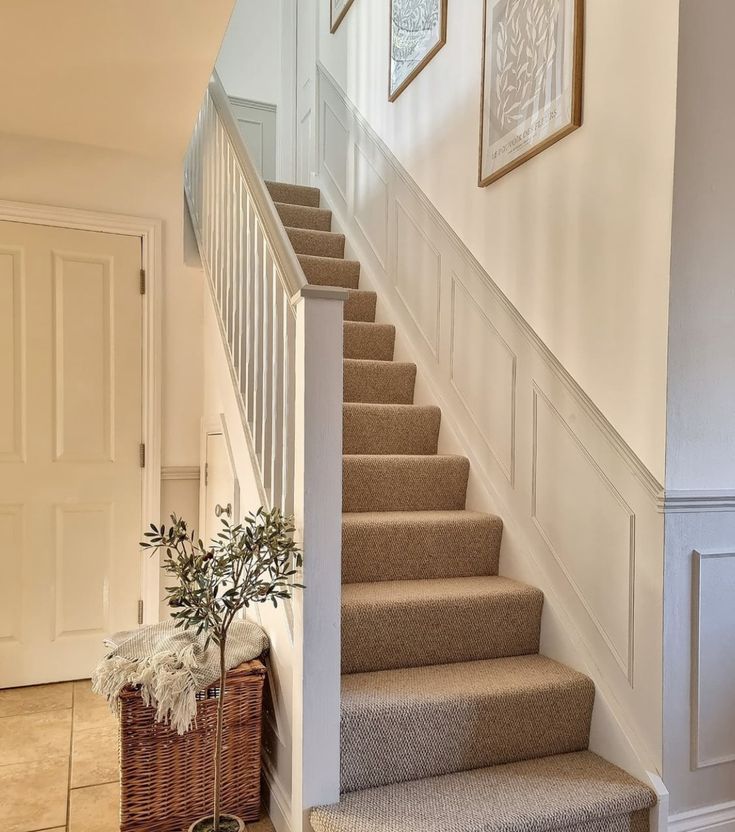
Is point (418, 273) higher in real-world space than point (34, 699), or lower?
higher

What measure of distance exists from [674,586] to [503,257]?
1.29 meters

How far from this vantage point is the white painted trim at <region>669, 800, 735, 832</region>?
171 cm

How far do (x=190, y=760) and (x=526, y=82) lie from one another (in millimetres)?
2356

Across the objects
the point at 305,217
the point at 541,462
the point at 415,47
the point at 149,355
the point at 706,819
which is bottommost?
the point at 706,819

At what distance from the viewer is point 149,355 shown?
317 cm

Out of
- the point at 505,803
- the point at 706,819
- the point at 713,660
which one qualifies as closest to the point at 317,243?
the point at 713,660

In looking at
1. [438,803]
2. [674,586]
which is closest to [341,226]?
[674,586]

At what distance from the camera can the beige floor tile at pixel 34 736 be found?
89.5 inches

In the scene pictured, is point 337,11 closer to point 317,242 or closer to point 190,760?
point 317,242

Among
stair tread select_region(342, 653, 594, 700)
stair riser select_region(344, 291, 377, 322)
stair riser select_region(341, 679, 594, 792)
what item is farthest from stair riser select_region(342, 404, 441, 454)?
stair riser select_region(341, 679, 594, 792)

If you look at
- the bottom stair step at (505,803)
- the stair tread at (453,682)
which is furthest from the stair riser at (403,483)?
the bottom stair step at (505,803)

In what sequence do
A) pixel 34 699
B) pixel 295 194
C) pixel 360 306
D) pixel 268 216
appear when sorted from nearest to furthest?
pixel 268 216 → pixel 34 699 → pixel 360 306 → pixel 295 194

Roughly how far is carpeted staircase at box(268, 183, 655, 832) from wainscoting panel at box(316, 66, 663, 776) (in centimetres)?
9

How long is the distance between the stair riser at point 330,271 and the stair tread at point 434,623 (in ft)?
5.77
